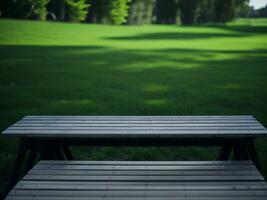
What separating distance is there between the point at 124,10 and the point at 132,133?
56235mm

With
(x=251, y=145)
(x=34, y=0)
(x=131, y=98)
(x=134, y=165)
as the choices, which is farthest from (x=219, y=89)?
(x=34, y=0)

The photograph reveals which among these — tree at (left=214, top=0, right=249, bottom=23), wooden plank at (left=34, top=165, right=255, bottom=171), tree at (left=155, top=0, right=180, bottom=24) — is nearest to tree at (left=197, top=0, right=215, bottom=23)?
tree at (left=214, top=0, right=249, bottom=23)

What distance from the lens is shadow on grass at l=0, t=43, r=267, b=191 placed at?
6316 mm

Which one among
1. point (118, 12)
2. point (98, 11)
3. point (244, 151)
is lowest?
point (244, 151)

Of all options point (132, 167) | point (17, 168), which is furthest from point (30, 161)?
point (132, 167)

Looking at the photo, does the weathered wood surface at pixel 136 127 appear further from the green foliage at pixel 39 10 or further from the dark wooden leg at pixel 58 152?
the green foliage at pixel 39 10

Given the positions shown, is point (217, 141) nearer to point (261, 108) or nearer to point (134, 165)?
point (134, 165)

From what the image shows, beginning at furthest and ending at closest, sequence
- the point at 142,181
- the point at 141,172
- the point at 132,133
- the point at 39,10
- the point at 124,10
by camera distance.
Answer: the point at 124,10
the point at 39,10
the point at 132,133
the point at 141,172
the point at 142,181

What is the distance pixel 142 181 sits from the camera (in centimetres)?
253

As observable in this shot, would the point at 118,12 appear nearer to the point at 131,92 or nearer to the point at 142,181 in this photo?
the point at 131,92

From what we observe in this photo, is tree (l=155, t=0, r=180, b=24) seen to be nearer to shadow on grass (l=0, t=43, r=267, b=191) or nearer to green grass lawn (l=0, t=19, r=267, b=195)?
shadow on grass (l=0, t=43, r=267, b=191)

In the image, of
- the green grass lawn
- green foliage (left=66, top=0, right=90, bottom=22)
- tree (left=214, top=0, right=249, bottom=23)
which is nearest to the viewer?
the green grass lawn

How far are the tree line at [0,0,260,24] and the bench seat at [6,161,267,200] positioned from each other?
48.3 meters

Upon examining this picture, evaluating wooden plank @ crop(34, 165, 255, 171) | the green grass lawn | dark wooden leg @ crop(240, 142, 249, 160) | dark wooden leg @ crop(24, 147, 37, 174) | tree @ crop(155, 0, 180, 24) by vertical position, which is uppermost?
tree @ crop(155, 0, 180, 24)
